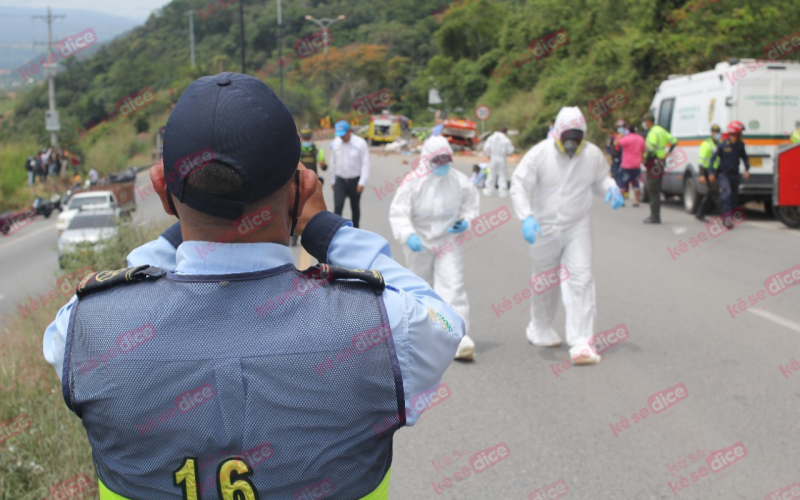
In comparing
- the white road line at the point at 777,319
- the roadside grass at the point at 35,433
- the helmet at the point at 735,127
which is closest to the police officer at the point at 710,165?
the helmet at the point at 735,127

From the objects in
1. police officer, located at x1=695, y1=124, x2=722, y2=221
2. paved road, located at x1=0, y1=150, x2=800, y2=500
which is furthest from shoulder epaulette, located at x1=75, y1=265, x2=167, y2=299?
police officer, located at x1=695, y1=124, x2=722, y2=221

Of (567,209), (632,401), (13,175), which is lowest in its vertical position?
(13,175)

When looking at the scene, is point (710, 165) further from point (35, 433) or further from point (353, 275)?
point (353, 275)

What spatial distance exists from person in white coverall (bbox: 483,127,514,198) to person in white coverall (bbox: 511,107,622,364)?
44.9ft

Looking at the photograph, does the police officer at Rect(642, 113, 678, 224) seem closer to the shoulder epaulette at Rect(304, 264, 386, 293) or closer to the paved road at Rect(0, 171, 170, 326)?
the paved road at Rect(0, 171, 170, 326)

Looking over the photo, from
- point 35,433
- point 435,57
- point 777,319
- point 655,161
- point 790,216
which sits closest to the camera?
point 35,433

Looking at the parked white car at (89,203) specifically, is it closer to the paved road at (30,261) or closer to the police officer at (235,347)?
the paved road at (30,261)

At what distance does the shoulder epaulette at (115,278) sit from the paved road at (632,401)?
3.17 meters

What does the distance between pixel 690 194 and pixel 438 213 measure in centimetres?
1112

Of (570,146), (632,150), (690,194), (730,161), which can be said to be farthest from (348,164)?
(632,150)

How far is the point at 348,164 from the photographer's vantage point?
1295 centimetres

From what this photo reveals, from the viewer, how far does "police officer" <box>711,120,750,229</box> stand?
1416 centimetres

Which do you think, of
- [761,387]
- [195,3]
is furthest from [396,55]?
[761,387]

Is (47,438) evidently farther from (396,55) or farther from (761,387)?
(396,55)
